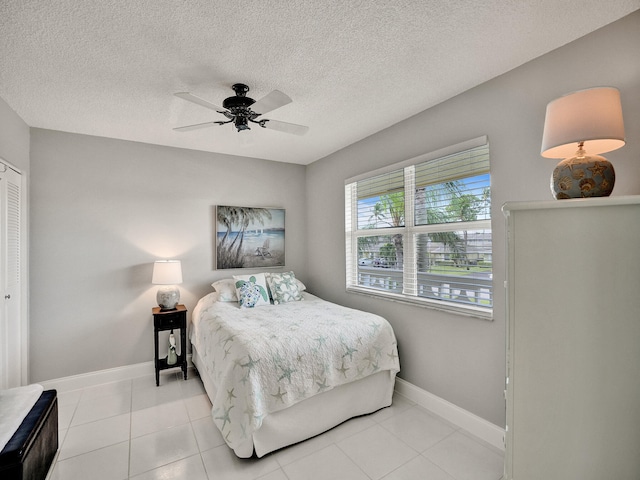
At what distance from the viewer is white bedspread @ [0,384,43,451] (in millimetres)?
1521

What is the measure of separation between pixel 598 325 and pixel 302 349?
5.36 ft

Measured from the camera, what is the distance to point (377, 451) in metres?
2.07

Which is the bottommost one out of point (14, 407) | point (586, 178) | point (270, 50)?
point (14, 407)

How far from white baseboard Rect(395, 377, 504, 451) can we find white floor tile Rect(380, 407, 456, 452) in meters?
0.06

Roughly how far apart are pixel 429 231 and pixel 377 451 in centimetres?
166

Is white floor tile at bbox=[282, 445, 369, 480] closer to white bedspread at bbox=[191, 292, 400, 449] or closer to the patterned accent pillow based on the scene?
white bedspread at bbox=[191, 292, 400, 449]

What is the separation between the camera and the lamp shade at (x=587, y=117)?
1.25 metres

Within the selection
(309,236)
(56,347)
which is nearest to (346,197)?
(309,236)

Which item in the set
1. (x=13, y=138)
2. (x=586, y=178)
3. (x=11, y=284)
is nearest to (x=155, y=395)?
(x=11, y=284)

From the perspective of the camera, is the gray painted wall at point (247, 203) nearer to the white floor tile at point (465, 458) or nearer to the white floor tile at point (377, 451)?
the white floor tile at point (465, 458)

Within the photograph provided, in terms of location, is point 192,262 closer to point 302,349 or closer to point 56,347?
point 56,347

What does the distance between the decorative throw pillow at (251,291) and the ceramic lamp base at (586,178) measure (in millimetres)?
2757

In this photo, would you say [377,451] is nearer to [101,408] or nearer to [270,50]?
[101,408]

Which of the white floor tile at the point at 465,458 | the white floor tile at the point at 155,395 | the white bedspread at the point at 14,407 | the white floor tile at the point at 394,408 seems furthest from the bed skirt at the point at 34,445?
the white floor tile at the point at 465,458
